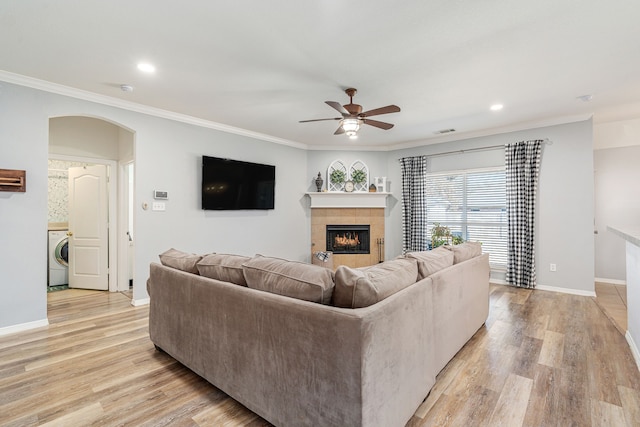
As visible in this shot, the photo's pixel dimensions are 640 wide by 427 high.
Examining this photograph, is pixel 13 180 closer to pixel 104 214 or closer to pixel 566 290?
pixel 104 214

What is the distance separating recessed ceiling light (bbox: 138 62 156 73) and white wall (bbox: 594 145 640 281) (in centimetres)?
647

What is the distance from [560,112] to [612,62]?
4.99 feet

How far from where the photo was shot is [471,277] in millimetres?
2684

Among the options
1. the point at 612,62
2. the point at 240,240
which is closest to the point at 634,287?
the point at 612,62

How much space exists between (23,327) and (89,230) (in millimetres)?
1948

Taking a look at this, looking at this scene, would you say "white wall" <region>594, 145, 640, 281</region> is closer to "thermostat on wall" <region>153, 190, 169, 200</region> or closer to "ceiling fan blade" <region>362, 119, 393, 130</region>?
"ceiling fan blade" <region>362, 119, 393, 130</region>

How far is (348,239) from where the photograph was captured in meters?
6.28

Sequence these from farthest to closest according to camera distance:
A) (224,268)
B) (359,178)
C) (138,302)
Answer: (359,178) < (138,302) < (224,268)

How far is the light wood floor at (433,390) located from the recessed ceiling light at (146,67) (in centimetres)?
255

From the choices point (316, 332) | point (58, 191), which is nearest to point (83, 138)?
point (58, 191)

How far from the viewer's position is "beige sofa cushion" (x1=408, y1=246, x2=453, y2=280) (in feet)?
6.68

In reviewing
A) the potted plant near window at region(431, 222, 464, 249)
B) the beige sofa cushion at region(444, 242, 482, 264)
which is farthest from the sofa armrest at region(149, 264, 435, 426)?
the potted plant near window at region(431, 222, 464, 249)

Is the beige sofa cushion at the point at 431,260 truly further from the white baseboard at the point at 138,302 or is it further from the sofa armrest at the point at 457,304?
the white baseboard at the point at 138,302

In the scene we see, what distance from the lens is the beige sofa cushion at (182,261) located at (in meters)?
2.28
